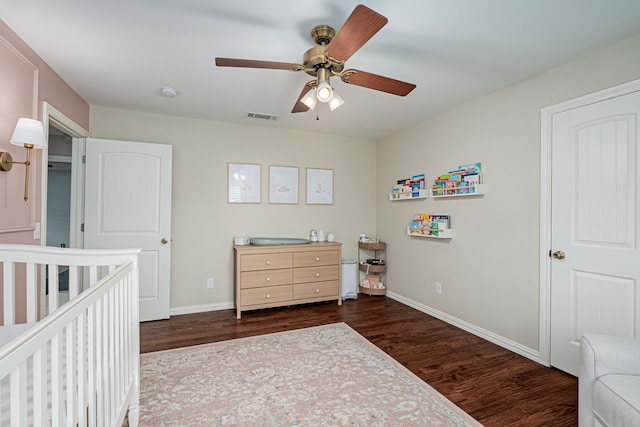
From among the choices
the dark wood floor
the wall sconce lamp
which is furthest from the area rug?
the wall sconce lamp

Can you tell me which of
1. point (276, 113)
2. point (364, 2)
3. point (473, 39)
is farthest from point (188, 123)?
point (473, 39)

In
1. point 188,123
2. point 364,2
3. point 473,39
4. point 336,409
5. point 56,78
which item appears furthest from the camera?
point 188,123

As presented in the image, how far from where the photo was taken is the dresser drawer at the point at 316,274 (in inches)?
139

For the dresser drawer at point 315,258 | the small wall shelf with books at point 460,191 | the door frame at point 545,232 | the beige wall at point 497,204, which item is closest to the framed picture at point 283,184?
the dresser drawer at point 315,258

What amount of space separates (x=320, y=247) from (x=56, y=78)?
2.88m

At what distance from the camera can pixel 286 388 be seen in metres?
1.95

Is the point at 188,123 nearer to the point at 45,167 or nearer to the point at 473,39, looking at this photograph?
the point at 45,167

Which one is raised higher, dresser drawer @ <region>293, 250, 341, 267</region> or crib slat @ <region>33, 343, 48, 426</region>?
crib slat @ <region>33, 343, 48, 426</region>

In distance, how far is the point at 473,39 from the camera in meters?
1.88

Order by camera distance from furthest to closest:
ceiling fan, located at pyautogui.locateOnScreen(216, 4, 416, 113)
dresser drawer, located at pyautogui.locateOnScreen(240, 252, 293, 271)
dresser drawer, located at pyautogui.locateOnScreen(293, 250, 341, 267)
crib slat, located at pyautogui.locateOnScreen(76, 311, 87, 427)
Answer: dresser drawer, located at pyautogui.locateOnScreen(293, 250, 341, 267), dresser drawer, located at pyautogui.locateOnScreen(240, 252, 293, 271), ceiling fan, located at pyautogui.locateOnScreen(216, 4, 416, 113), crib slat, located at pyautogui.locateOnScreen(76, 311, 87, 427)

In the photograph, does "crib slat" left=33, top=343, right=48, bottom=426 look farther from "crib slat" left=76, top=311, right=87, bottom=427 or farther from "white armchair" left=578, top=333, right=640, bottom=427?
"white armchair" left=578, top=333, right=640, bottom=427

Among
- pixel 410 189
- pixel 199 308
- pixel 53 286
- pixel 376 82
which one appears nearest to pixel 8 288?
pixel 53 286

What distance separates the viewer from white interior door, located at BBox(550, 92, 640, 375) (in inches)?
73.1

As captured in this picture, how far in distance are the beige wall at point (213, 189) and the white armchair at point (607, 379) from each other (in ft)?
9.88
